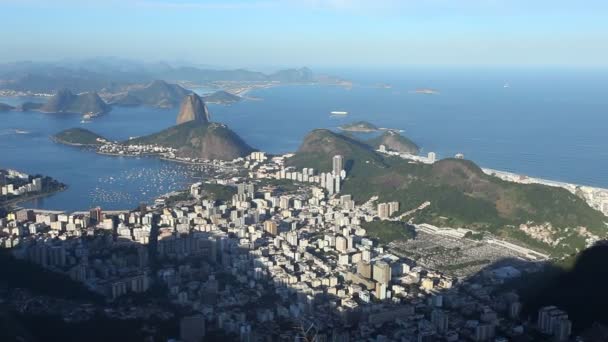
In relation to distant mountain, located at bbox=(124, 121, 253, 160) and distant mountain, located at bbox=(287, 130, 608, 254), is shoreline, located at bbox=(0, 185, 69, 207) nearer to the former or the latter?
distant mountain, located at bbox=(124, 121, 253, 160)

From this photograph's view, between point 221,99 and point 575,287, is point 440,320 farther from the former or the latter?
point 221,99

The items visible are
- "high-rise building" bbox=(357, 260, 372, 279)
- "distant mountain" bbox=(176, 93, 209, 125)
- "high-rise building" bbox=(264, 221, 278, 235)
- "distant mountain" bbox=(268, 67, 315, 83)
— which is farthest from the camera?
"distant mountain" bbox=(268, 67, 315, 83)

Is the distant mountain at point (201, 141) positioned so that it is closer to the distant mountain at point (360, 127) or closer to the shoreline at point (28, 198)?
the shoreline at point (28, 198)

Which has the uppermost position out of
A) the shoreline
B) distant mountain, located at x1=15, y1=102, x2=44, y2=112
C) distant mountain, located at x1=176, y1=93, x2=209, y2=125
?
distant mountain, located at x1=176, y1=93, x2=209, y2=125

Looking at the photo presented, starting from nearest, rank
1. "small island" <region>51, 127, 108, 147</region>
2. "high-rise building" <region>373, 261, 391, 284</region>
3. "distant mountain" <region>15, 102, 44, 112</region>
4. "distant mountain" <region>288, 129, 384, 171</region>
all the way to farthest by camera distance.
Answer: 1. "high-rise building" <region>373, 261, 391, 284</region>
2. "distant mountain" <region>288, 129, 384, 171</region>
3. "small island" <region>51, 127, 108, 147</region>
4. "distant mountain" <region>15, 102, 44, 112</region>

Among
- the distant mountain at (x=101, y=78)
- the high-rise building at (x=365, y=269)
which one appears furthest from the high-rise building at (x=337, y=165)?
the distant mountain at (x=101, y=78)

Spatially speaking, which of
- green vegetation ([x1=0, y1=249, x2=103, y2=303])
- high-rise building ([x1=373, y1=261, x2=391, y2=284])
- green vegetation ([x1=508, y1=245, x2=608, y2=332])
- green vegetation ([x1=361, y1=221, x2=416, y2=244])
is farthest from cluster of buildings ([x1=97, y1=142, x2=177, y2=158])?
green vegetation ([x1=508, y1=245, x2=608, y2=332])

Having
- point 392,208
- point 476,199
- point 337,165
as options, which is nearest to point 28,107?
point 337,165
